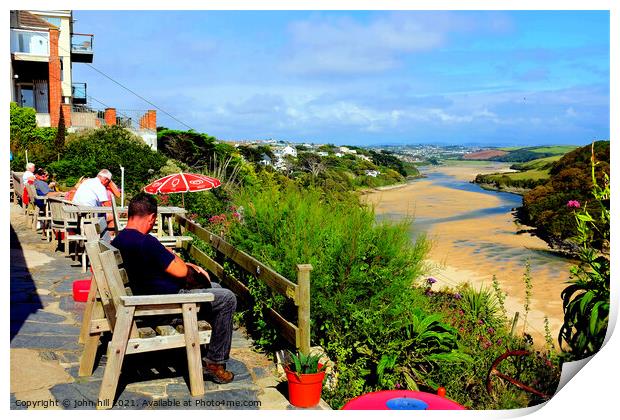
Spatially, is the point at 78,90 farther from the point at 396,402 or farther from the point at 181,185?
the point at 396,402

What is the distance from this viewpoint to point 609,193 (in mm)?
5027

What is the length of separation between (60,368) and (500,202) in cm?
2810

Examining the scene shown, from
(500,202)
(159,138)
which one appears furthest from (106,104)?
(500,202)

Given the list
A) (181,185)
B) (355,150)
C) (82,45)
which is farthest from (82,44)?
(181,185)

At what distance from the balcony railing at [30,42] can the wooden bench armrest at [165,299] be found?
1009 inches

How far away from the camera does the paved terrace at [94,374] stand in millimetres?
4102

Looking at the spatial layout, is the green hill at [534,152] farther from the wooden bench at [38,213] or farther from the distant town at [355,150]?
the wooden bench at [38,213]

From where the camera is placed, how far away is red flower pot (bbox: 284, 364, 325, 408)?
4133 millimetres

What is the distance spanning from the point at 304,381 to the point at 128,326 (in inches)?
45.3

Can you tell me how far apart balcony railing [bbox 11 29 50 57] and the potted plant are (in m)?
25.9

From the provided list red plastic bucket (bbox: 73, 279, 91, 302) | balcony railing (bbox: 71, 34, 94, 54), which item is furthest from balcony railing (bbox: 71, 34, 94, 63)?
red plastic bucket (bbox: 73, 279, 91, 302)
